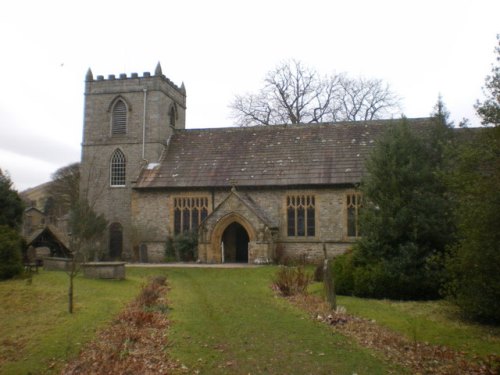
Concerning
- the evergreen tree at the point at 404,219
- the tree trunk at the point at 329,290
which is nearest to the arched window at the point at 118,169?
the evergreen tree at the point at 404,219

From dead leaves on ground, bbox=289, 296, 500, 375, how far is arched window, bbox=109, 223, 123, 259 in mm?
21751

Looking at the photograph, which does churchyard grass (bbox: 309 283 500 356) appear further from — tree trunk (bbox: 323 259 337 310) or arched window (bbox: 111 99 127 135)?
arched window (bbox: 111 99 127 135)

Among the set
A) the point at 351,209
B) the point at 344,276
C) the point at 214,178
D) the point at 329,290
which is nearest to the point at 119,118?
the point at 214,178

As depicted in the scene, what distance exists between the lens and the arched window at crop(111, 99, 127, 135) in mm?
33312

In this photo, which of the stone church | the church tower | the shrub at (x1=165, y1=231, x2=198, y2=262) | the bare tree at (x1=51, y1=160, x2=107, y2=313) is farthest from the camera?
the church tower

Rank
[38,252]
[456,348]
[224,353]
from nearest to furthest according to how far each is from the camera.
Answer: [224,353], [456,348], [38,252]

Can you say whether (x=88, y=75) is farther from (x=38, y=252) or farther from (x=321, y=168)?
(x=321, y=168)

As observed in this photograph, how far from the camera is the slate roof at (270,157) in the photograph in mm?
27781

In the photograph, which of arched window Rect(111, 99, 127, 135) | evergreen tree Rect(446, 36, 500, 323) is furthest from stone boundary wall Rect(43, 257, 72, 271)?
evergreen tree Rect(446, 36, 500, 323)

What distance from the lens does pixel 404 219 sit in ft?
50.2

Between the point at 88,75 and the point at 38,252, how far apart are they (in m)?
14.8

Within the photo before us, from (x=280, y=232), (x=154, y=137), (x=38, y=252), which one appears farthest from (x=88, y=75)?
(x=280, y=232)

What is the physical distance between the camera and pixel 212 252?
1054 inches

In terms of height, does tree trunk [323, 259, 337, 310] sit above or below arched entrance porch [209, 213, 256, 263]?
below
